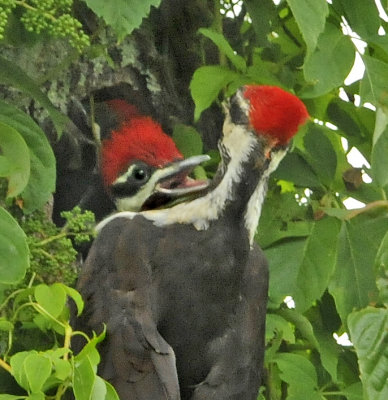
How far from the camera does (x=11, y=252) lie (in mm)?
903

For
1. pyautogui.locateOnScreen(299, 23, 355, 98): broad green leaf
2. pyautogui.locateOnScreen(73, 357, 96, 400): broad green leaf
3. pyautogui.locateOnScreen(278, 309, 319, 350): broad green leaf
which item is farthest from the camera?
pyautogui.locateOnScreen(278, 309, 319, 350): broad green leaf

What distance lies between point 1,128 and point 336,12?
1.44 feet

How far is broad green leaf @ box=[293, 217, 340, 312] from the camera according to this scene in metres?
1.21

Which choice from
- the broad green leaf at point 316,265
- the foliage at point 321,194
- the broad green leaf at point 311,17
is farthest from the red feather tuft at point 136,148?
the broad green leaf at point 311,17

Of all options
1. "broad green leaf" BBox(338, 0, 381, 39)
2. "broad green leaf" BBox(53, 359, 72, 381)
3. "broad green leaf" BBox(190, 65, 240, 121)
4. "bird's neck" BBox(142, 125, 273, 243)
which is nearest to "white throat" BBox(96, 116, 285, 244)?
"bird's neck" BBox(142, 125, 273, 243)

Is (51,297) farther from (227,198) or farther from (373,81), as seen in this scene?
(373,81)

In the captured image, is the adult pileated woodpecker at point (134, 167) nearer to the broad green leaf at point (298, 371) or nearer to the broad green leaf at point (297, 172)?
the broad green leaf at point (297, 172)

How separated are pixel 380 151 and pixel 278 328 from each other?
243mm

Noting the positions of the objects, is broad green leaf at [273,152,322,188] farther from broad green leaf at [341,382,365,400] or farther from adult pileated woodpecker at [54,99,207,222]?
broad green leaf at [341,382,365,400]

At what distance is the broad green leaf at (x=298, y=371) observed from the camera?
47.7 inches

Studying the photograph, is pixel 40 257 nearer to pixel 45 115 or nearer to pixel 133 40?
pixel 45 115

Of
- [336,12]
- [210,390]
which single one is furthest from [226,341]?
[336,12]

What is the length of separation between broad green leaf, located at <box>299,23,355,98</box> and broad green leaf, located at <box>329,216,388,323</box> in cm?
16

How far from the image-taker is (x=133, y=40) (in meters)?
1.47
